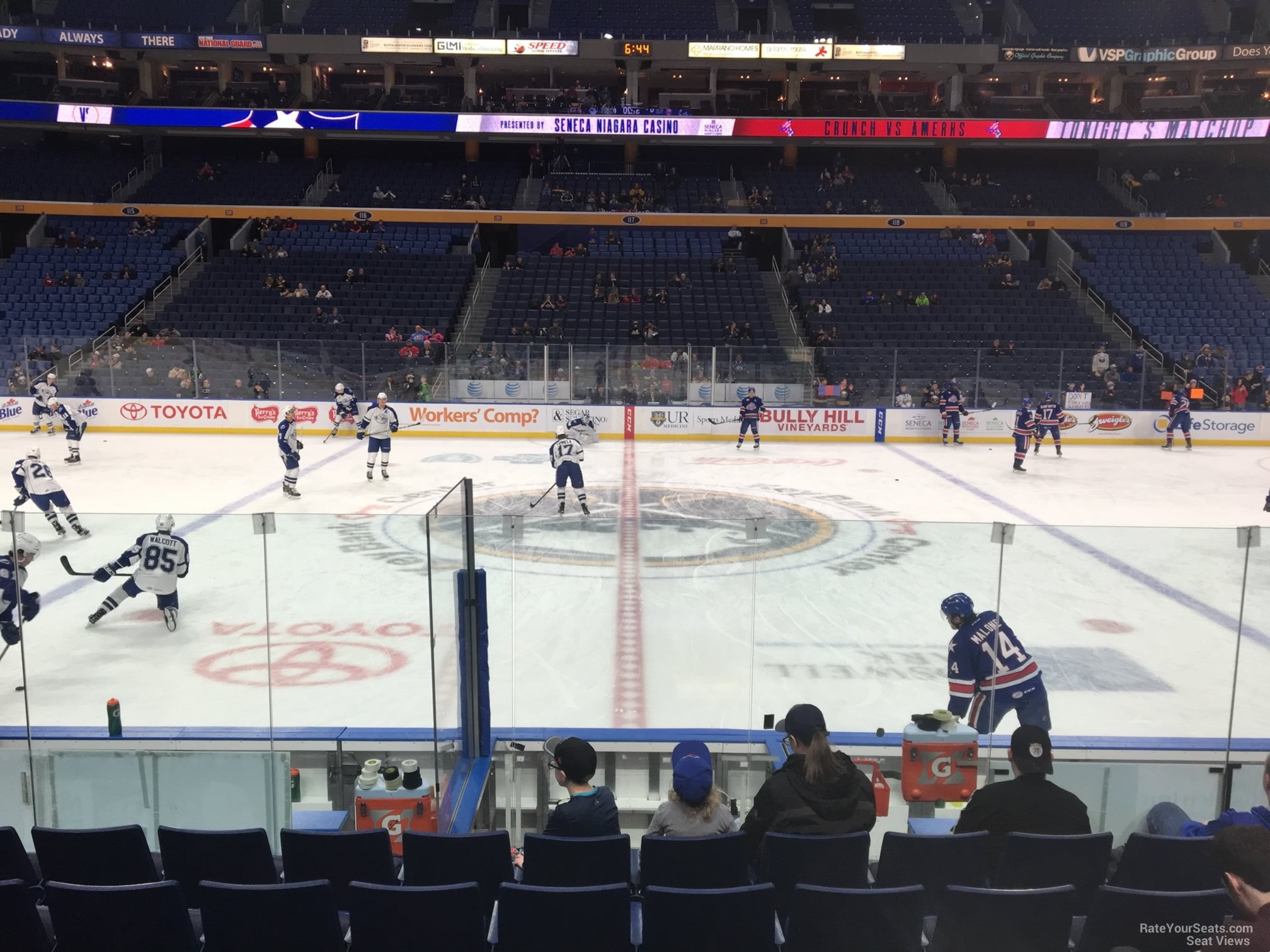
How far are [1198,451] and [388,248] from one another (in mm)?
20891

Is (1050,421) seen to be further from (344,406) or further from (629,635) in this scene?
(629,635)

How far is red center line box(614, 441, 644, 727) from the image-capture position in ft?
18.0

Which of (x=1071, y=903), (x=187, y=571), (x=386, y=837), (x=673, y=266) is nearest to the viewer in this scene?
(x=1071, y=903)

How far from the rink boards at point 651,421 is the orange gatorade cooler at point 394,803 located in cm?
1633

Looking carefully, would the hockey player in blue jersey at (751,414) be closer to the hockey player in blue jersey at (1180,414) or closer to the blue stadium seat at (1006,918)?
the hockey player in blue jersey at (1180,414)

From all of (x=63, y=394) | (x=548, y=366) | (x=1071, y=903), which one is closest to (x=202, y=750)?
(x=1071, y=903)

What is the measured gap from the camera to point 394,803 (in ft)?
12.9

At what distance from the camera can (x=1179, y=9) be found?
3241cm

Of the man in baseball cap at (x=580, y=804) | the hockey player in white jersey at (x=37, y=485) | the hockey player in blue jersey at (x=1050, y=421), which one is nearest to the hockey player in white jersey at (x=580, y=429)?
the hockey player in white jersey at (x=37, y=485)

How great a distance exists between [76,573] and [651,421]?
15156 millimetres

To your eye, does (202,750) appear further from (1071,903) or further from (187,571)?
(1071,903)

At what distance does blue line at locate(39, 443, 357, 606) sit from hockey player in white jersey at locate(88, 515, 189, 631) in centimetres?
12

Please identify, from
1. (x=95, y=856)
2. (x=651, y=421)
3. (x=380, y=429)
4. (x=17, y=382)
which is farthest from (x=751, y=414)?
(x=95, y=856)

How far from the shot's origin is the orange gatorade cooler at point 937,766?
14.5 feet
